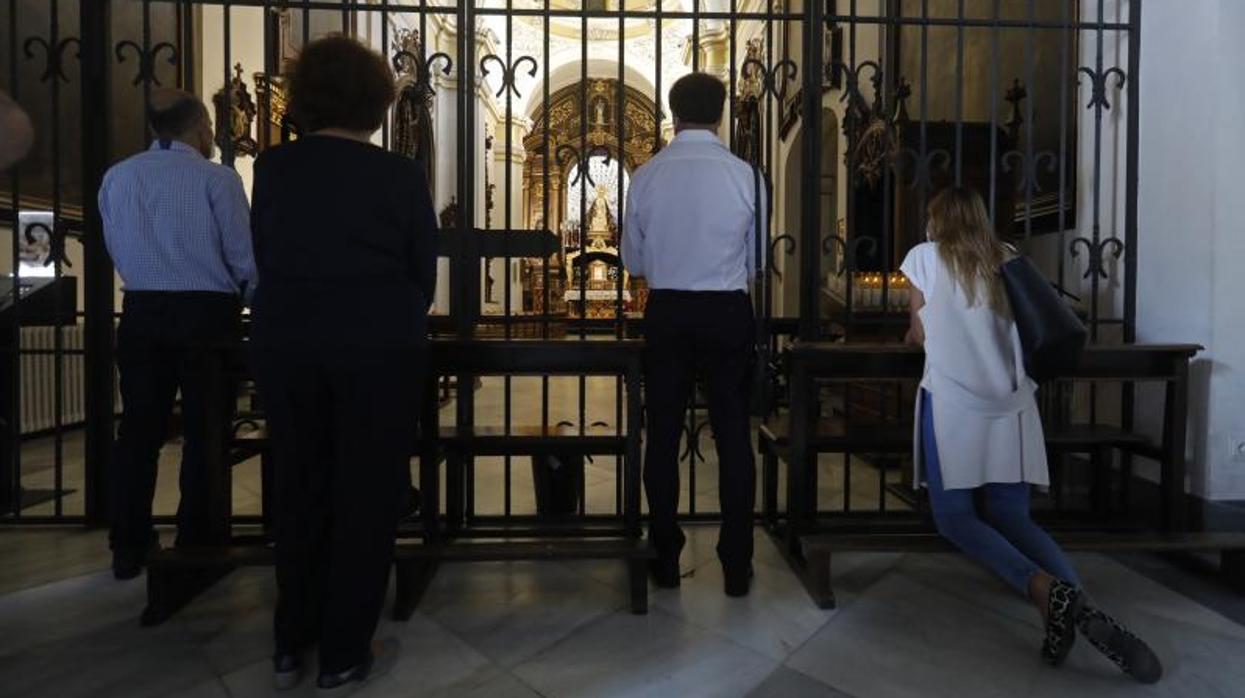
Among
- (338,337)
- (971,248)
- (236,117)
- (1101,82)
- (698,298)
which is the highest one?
(236,117)

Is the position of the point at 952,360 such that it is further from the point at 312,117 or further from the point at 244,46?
the point at 244,46

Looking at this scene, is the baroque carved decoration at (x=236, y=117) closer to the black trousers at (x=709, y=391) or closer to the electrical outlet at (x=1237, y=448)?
the black trousers at (x=709, y=391)

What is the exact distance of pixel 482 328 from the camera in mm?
9742

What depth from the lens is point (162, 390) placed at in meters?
2.53

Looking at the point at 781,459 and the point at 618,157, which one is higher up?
the point at 618,157

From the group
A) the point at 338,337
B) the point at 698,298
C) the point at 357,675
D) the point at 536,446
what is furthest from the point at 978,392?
the point at 357,675

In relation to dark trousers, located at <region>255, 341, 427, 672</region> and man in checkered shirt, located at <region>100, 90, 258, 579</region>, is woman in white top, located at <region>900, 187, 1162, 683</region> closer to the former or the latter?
dark trousers, located at <region>255, 341, 427, 672</region>

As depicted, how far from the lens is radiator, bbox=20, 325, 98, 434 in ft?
15.9

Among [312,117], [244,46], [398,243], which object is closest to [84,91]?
[312,117]

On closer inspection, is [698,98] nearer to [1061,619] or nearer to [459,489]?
[459,489]

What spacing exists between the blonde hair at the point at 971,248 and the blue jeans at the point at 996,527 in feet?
1.15

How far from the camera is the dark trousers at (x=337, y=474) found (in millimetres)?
1760

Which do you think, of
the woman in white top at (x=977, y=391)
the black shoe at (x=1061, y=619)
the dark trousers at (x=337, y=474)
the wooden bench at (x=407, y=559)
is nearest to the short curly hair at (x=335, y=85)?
the dark trousers at (x=337, y=474)

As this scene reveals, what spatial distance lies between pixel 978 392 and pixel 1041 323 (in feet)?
0.83
